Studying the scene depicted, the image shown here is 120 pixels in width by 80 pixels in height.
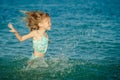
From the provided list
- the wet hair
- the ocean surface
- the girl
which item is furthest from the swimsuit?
the ocean surface

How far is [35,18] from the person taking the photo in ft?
25.5

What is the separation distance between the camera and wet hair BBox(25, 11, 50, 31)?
7.72 meters

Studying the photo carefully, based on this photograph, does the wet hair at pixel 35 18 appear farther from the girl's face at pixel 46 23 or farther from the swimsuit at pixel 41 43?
the swimsuit at pixel 41 43

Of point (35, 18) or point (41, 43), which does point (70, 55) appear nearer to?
point (41, 43)

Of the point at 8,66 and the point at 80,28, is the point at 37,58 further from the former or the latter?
the point at 80,28

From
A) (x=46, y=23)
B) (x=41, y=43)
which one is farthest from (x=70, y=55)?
(x=46, y=23)

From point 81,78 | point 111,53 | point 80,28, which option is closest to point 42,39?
point 81,78

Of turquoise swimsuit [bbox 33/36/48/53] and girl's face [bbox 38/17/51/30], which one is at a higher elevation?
girl's face [bbox 38/17/51/30]

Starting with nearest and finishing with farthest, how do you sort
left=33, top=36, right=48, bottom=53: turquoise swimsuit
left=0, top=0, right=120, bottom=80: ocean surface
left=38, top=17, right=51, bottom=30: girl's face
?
left=38, top=17, right=51, bottom=30: girl's face → left=33, top=36, right=48, bottom=53: turquoise swimsuit → left=0, top=0, right=120, bottom=80: ocean surface

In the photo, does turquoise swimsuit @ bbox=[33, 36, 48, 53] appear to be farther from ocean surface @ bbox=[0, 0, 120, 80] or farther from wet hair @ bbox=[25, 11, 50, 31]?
ocean surface @ bbox=[0, 0, 120, 80]

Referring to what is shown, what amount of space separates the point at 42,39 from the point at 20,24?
390 inches

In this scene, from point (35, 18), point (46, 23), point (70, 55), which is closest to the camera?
point (46, 23)

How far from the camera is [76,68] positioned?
30.5 ft

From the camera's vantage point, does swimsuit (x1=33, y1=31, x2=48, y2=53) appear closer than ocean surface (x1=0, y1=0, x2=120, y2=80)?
Yes
